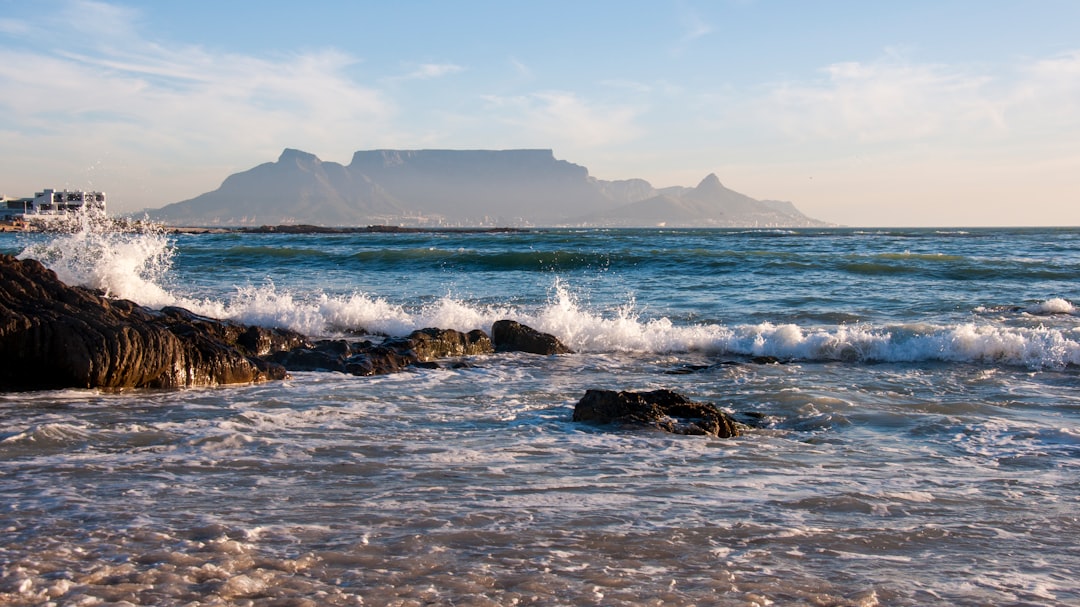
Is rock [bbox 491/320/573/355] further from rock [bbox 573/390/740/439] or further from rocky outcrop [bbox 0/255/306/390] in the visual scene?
rock [bbox 573/390/740/439]

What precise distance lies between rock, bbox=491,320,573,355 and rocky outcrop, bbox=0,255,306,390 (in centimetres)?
345

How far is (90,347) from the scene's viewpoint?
8117mm

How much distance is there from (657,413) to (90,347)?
5.34 meters

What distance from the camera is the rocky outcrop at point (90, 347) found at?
26.3ft

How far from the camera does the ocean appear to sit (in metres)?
3.78

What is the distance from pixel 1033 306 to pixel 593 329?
9.67 metres

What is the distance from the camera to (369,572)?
383 centimetres

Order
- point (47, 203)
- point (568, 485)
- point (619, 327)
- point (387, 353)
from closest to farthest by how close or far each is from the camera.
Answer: point (568, 485) → point (387, 353) → point (619, 327) → point (47, 203)

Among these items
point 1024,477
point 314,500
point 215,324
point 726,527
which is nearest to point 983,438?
point 1024,477

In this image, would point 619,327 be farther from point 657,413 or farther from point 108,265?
point 108,265

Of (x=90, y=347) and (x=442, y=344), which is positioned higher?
(x=90, y=347)

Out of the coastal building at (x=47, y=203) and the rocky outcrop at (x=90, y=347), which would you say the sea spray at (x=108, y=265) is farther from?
the coastal building at (x=47, y=203)

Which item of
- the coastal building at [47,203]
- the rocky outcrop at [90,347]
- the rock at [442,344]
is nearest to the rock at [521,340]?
the rock at [442,344]

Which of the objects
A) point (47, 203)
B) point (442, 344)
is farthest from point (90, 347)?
point (47, 203)
